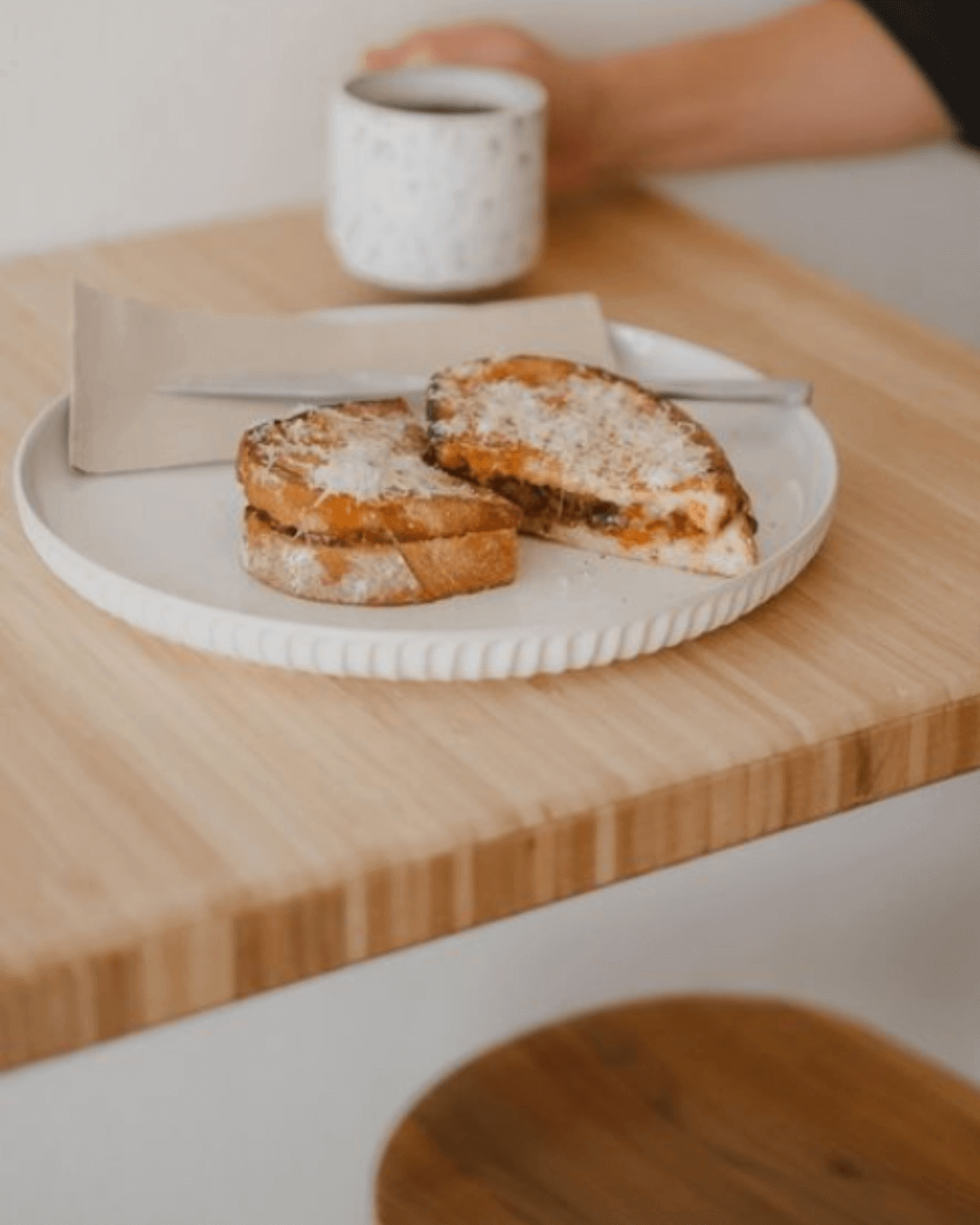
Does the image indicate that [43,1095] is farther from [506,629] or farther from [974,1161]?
[506,629]

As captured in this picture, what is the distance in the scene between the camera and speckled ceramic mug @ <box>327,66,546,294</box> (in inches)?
41.3

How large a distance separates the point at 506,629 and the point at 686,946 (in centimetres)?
78

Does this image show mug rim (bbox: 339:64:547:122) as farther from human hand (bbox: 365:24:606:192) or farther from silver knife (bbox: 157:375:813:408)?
silver knife (bbox: 157:375:813:408)

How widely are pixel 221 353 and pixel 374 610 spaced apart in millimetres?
218

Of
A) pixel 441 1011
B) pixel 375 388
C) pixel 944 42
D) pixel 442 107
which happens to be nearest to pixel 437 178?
pixel 442 107

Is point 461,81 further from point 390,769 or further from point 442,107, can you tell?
point 390,769

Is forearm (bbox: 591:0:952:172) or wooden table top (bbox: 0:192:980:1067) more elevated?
forearm (bbox: 591:0:952:172)

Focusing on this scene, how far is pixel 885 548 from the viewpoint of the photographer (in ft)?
2.85

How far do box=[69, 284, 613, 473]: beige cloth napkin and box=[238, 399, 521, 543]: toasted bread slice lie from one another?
0.07m

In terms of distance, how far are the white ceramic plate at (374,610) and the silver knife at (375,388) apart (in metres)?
0.03

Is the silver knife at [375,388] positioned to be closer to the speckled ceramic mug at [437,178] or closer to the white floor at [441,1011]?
the speckled ceramic mug at [437,178]

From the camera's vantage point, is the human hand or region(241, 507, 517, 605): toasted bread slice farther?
the human hand

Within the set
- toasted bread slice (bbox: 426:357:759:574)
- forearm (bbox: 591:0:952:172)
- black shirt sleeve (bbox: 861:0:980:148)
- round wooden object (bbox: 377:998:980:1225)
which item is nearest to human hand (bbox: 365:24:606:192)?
forearm (bbox: 591:0:952:172)

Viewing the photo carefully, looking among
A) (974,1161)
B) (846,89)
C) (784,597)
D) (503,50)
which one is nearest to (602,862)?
(784,597)
